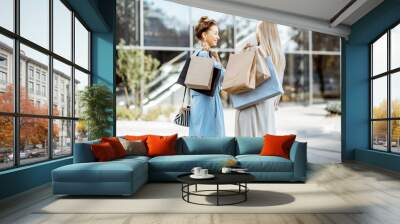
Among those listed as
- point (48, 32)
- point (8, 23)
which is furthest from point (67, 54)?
point (8, 23)

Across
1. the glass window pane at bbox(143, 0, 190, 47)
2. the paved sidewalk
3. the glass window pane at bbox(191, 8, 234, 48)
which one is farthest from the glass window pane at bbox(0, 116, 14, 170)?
the glass window pane at bbox(191, 8, 234, 48)

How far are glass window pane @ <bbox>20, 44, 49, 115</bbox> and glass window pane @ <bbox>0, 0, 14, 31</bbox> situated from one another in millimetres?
408

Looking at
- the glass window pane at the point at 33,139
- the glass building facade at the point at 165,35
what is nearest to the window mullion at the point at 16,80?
the glass window pane at the point at 33,139

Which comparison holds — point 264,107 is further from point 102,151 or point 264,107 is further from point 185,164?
point 102,151

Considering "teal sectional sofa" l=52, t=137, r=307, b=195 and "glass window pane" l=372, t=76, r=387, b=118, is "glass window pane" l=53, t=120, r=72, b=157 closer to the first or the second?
"teal sectional sofa" l=52, t=137, r=307, b=195

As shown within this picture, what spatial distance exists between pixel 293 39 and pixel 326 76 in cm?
221

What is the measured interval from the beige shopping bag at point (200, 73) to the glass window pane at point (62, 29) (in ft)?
6.68

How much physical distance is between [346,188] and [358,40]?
4.35 metres

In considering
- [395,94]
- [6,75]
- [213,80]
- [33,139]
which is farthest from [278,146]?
[6,75]

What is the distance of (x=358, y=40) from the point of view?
8.58 metres

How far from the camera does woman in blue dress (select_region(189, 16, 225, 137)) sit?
6152 millimetres

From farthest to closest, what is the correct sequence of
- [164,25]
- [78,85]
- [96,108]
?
1. [164,25]
2. [78,85]
3. [96,108]

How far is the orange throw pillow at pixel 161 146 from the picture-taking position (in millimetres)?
6129

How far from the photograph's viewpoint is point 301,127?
13703 mm
